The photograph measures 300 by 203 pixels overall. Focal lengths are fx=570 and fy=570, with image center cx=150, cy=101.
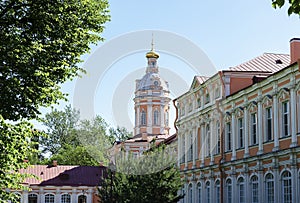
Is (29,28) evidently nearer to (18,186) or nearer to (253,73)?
(18,186)

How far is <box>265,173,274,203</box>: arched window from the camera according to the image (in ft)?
87.4

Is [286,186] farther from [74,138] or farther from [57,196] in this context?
[74,138]

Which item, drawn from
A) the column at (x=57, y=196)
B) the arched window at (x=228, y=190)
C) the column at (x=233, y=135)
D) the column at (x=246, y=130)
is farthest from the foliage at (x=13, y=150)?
the column at (x=57, y=196)

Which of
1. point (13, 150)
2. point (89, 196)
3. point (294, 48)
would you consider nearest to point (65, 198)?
point (89, 196)

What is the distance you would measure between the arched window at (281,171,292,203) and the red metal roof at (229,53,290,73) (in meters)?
8.47

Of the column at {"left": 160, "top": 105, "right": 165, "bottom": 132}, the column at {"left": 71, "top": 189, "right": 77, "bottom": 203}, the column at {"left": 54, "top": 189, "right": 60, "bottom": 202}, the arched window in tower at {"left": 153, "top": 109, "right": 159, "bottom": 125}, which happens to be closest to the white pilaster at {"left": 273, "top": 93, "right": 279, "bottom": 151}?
the column at {"left": 71, "top": 189, "right": 77, "bottom": 203}

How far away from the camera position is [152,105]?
2739 inches

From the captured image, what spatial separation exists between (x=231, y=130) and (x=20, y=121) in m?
16.1

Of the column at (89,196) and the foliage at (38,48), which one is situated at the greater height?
the foliage at (38,48)

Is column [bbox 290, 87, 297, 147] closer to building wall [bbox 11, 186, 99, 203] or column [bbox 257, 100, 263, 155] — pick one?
column [bbox 257, 100, 263, 155]

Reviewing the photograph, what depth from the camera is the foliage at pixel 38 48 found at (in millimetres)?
17016

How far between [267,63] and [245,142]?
6.43 m

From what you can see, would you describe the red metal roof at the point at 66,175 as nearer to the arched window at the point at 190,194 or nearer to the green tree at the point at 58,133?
the green tree at the point at 58,133

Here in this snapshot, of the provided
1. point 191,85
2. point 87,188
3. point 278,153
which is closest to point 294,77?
point 278,153
